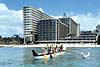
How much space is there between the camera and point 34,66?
51.7 m

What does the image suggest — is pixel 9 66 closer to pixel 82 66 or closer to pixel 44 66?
pixel 44 66

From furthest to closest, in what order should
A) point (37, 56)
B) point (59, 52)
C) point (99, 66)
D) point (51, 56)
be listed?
point (59, 52) < point (51, 56) < point (37, 56) < point (99, 66)

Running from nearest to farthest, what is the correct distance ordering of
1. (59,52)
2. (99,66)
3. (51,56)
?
(99,66)
(51,56)
(59,52)

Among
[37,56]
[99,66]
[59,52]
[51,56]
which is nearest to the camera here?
[99,66]

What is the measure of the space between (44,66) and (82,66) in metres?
6.89

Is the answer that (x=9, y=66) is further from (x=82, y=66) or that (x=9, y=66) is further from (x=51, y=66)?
(x=82, y=66)

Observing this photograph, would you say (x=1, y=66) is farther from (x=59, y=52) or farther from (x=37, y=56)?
(x=59, y=52)

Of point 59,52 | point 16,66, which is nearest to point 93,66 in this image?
point 16,66

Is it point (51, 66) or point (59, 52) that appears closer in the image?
point (51, 66)

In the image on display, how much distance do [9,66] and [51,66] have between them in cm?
770

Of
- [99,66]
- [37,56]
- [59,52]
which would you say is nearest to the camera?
[99,66]

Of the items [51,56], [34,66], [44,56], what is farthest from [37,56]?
[34,66]

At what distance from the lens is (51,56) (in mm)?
70500

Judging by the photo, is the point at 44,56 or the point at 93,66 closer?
the point at 93,66
